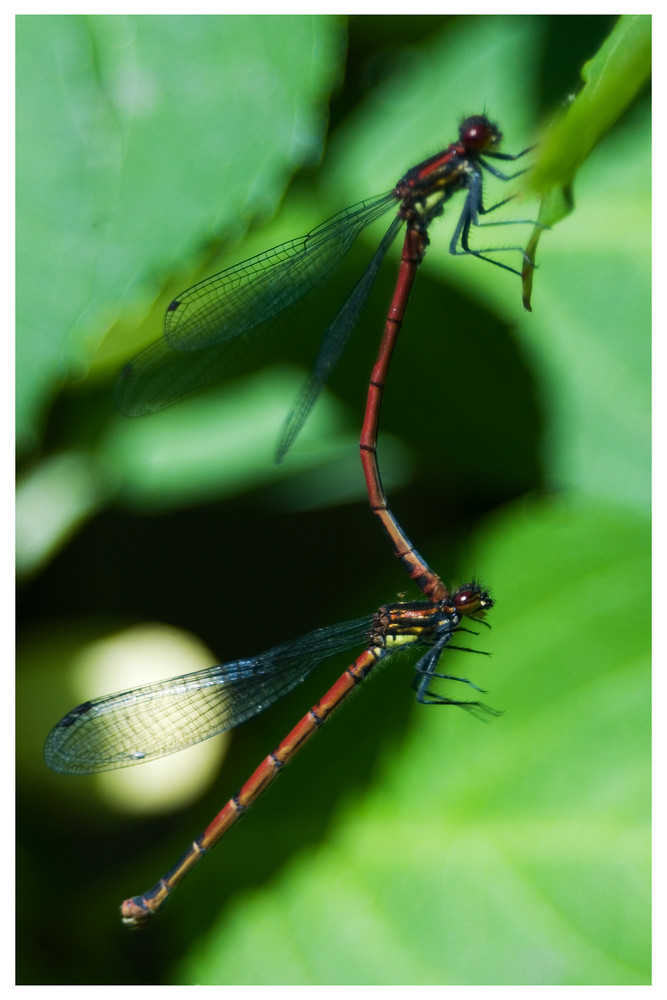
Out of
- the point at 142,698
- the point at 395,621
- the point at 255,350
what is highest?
the point at 255,350

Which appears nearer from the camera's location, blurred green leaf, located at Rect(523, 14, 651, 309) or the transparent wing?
blurred green leaf, located at Rect(523, 14, 651, 309)

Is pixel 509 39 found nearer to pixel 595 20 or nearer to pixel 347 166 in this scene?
pixel 595 20

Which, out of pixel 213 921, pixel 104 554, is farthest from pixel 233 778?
pixel 104 554

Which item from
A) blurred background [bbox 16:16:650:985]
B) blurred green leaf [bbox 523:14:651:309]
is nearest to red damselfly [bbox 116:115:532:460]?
A: blurred background [bbox 16:16:650:985]

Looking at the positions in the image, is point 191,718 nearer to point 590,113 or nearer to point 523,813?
point 523,813

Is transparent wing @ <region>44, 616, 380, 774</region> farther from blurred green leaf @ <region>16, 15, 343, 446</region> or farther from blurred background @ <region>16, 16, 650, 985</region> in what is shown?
blurred green leaf @ <region>16, 15, 343, 446</region>

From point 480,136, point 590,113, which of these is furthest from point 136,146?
point 590,113
